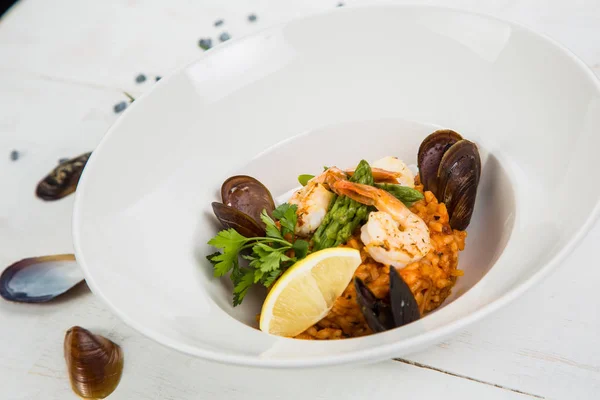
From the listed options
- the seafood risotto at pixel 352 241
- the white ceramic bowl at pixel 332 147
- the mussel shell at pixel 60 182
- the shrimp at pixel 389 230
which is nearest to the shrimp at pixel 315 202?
the seafood risotto at pixel 352 241

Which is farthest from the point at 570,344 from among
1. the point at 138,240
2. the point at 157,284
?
the point at 138,240

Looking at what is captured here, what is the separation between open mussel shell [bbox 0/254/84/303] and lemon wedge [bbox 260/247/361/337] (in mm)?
1057

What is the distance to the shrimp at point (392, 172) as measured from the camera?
2215 mm

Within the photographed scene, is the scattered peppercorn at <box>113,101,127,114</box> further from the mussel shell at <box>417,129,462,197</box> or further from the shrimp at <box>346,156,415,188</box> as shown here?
the mussel shell at <box>417,129,462,197</box>

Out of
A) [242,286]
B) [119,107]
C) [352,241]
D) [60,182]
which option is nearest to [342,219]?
[352,241]

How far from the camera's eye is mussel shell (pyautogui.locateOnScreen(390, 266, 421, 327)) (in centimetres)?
166

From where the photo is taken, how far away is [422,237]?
1990mm

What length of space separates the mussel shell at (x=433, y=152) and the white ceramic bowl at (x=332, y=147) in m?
0.13

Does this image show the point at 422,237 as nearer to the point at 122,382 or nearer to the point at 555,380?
the point at 555,380

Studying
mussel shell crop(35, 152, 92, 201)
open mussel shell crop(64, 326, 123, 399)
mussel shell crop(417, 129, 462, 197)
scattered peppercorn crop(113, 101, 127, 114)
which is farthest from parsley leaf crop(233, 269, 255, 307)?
scattered peppercorn crop(113, 101, 127, 114)

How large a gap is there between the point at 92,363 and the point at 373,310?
1054mm

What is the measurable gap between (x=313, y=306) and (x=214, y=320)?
32 cm

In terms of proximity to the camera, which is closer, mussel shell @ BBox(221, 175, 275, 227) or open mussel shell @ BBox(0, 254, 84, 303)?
mussel shell @ BBox(221, 175, 275, 227)

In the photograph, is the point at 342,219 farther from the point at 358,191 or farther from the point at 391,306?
the point at 391,306
